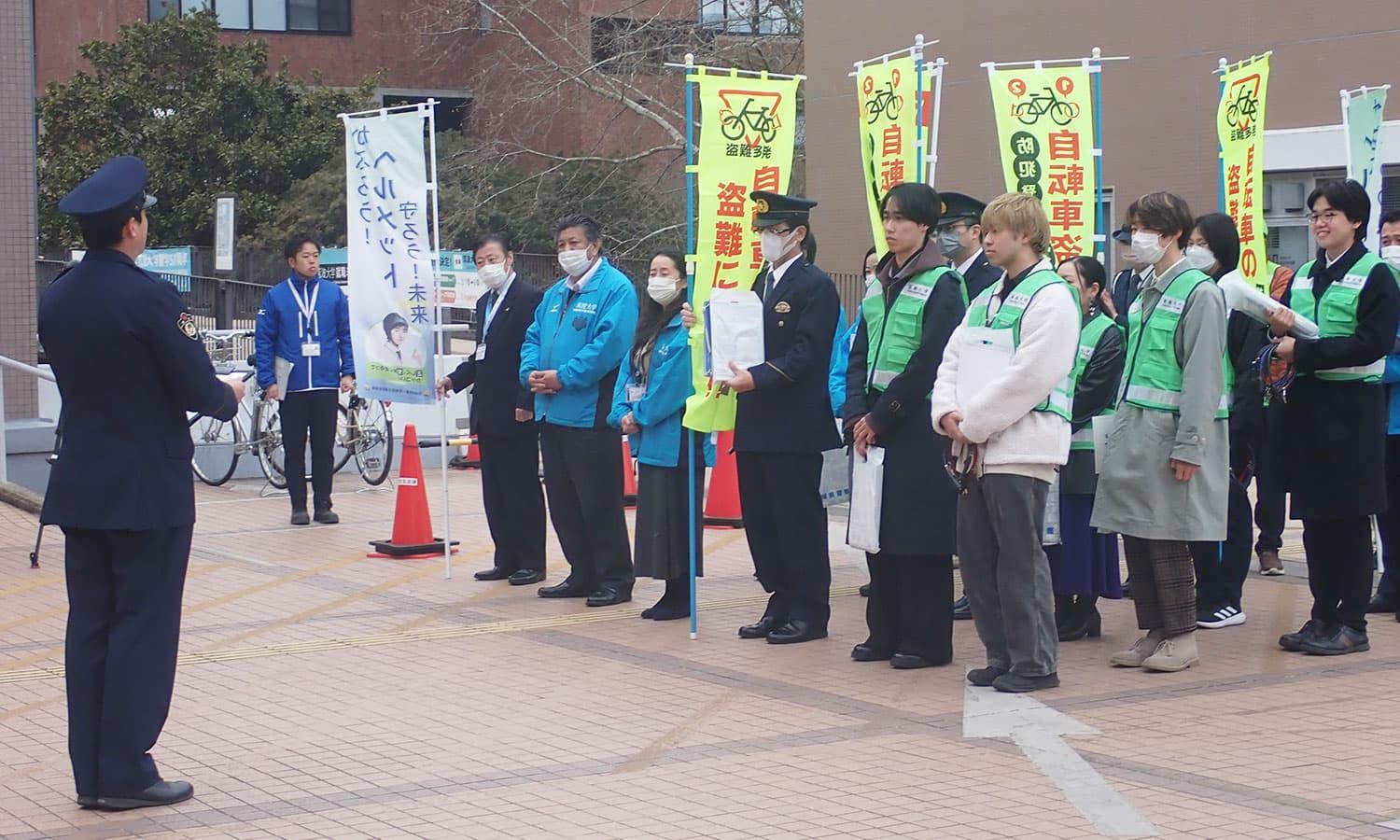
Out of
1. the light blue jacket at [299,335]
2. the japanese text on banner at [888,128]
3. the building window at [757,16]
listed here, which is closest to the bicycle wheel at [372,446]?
the light blue jacket at [299,335]

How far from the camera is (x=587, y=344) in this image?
988 cm

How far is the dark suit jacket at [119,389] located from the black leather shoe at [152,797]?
88 centimetres

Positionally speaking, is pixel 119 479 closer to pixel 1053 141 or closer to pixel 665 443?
pixel 665 443

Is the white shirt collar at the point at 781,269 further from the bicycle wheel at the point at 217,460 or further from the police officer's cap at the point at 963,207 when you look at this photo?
the bicycle wheel at the point at 217,460

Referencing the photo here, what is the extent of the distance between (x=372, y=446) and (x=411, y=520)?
15.3 feet

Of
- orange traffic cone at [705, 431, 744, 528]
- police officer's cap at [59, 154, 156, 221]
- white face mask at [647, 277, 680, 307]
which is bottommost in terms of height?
orange traffic cone at [705, 431, 744, 528]

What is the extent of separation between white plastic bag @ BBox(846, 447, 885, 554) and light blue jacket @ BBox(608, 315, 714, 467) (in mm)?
1576

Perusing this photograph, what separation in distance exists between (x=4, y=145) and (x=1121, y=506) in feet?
40.6

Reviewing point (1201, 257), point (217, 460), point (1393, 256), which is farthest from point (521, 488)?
point (217, 460)

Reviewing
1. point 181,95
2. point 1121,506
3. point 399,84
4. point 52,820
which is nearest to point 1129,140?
point 1121,506

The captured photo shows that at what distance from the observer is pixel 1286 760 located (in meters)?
6.21

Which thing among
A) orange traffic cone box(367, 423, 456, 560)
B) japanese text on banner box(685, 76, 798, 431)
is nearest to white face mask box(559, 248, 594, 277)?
japanese text on banner box(685, 76, 798, 431)

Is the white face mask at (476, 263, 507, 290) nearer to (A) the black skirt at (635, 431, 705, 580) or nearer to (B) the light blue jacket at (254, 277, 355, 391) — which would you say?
(A) the black skirt at (635, 431, 705, 580)

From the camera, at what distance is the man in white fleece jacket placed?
7086 mm
